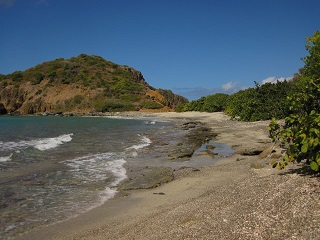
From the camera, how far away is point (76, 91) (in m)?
114

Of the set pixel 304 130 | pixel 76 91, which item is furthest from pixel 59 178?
pixel 76 91

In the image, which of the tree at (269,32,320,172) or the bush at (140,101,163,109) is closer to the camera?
the tree at (269,32,320,172)

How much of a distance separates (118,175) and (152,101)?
90578 millimetres

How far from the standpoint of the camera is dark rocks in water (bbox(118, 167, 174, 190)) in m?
12.5

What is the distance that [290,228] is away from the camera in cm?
568

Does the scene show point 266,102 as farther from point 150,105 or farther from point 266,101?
point 150,105

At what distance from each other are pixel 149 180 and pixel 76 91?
10563cm

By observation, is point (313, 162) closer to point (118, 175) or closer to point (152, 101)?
point (118, 175)

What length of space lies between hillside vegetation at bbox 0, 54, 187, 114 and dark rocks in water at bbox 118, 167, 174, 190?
86.9m

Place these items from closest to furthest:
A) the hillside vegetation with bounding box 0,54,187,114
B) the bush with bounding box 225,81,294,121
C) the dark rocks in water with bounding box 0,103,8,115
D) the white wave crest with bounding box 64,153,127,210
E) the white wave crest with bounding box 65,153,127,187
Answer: the white wave crest with bounding box 64,153,127,210, the white wave crest with bounding box 65,153,127,187, the bush with bounding box 225,81,294,121, the hillside vegetation with bounding box 0,54,187,114, the dark rocks in water with bounding box 0,103,8,115

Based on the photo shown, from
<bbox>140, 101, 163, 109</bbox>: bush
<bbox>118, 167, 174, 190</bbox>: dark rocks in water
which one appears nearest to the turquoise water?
<bbox>118, 167, 174, 190</bbox>: dark rocks in water

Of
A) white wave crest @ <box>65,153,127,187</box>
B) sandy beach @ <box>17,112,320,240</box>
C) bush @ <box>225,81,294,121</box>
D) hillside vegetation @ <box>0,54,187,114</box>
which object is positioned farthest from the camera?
hillside vegetation @ <box>0,54,187,114</box>

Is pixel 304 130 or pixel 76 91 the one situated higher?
pixel 76 91

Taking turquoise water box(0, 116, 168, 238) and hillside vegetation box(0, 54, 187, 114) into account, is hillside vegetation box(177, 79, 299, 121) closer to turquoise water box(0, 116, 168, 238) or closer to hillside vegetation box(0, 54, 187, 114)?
turquoise water box(0, 116, 168, 238)
